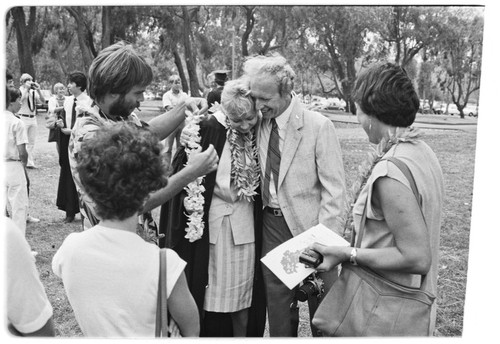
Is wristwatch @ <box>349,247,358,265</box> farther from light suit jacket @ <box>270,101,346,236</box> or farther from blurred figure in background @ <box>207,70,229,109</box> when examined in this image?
blurred figure in background @ <box>207,70,229,109</box>

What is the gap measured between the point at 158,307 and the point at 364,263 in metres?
0.84

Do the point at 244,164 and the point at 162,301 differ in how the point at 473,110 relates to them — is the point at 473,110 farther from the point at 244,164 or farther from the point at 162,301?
the point at 162,301

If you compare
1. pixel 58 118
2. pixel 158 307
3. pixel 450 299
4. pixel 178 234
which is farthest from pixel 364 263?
pixel 58 118

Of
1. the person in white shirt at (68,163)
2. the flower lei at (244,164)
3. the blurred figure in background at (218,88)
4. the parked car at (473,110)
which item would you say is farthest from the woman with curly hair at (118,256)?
the person in white shirt at (68,163)

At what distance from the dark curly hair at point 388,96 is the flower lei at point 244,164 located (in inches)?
37.6

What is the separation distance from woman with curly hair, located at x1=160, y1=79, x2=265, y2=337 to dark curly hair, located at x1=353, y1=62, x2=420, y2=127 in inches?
35.4

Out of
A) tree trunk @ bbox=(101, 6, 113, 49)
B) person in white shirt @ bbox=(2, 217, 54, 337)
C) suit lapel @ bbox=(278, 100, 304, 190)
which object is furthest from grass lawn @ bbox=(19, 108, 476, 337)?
tree trunk @ bbox=(101, 6, 113, 49)

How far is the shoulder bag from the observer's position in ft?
6.99

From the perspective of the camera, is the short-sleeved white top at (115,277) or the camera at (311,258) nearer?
the short-sleeved white top at (115,277)

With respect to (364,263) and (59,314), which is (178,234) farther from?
(59,314)

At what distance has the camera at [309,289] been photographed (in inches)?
110

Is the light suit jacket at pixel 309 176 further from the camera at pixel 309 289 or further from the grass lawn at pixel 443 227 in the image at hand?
the grass lawn at pixel 443 227

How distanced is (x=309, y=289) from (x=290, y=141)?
0.81 metres
